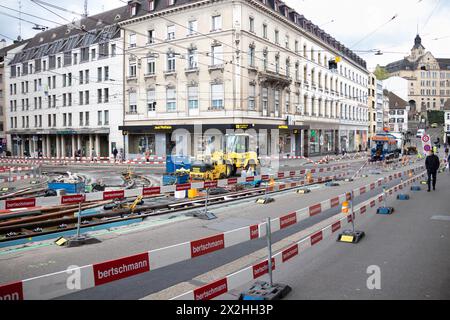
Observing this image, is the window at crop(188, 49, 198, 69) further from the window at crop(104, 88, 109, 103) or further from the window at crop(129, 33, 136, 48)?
the window at crop(104, 88, 109, 103)

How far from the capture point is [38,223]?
934cm

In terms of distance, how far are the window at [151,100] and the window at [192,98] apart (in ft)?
14.6

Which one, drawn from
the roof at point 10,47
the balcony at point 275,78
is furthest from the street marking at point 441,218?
the roof at point 10,47

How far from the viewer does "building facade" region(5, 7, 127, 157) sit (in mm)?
41562

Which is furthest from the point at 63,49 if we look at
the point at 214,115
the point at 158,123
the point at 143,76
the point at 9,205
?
the point at 9,205

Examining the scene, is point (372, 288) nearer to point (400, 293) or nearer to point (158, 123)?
point (400, 293)

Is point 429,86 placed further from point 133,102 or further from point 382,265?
point 382,265

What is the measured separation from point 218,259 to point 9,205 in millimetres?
4454

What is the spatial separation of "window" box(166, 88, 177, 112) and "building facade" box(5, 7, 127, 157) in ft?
21.4

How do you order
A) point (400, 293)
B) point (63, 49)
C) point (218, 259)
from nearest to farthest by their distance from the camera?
point (400, 293) → point (218, 259) → point (63, 49)

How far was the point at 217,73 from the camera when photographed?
33938 millimetres

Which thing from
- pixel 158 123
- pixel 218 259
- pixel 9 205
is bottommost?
pixel 218 259

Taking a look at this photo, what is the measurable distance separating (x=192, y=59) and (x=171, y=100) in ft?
14.5

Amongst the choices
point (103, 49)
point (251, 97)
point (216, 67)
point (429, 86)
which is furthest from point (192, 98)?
point (429, 86)
